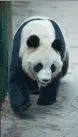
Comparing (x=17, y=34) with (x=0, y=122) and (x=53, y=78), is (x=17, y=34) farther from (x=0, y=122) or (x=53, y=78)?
(x=0, y=122)

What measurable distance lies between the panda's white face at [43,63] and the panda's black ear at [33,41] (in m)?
0.02

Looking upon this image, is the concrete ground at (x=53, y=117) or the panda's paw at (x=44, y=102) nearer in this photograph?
the concrete ground at (x=53, y=117)

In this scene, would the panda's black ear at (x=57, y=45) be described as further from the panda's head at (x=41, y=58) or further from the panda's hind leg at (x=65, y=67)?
the panda's hind leg at (x=65, y=67)

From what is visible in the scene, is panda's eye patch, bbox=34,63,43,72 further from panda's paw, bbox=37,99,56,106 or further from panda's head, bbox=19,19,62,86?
panda's paw, bbox=37,99,56,106

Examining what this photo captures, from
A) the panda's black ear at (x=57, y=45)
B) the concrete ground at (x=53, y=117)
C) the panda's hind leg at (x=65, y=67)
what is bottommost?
the concrete ground at (x=53, y=117)

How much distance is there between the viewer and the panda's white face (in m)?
1.60

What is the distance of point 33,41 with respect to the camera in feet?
5.24

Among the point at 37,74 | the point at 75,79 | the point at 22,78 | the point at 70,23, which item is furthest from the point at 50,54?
the point at 70,23

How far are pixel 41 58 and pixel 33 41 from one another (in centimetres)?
8

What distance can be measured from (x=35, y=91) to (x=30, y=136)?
0.44 meters

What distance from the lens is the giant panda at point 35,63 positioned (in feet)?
5.28

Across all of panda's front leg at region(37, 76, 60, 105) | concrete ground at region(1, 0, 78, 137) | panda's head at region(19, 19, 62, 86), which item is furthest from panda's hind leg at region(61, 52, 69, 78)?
panda's head at region(19, 19, 62, 86)

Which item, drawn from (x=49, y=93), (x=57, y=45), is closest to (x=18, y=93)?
(x=49, y=93)

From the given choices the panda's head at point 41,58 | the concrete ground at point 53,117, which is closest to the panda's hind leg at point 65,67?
the concrete ground at point 53,117
